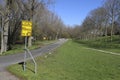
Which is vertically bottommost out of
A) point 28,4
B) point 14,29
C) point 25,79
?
point 25,79

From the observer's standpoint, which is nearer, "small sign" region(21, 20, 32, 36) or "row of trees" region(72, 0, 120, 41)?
"small sign" region(21, 20, 32, 36)

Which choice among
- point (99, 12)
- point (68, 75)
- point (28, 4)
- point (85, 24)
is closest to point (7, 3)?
point (28, 4)

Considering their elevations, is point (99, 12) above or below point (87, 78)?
above

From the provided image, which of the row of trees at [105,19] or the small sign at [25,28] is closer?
the small sign at [25,28]

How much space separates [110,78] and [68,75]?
220cm

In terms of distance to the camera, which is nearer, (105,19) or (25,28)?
(25,28)

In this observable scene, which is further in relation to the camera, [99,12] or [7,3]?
[99,12]

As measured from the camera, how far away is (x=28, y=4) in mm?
45156

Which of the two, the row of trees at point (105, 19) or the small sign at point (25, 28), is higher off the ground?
the row of trees at point (105, 19)

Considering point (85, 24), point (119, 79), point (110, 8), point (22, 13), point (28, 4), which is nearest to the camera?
point (119, 79)

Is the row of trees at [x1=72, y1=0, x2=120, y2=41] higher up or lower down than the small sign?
higher up

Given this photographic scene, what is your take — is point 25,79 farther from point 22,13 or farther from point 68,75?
point 22,13

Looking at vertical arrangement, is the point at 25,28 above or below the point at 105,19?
below

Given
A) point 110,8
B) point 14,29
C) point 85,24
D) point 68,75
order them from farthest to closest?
point 85,24, point 110,8, point 14,29, point 68,75
